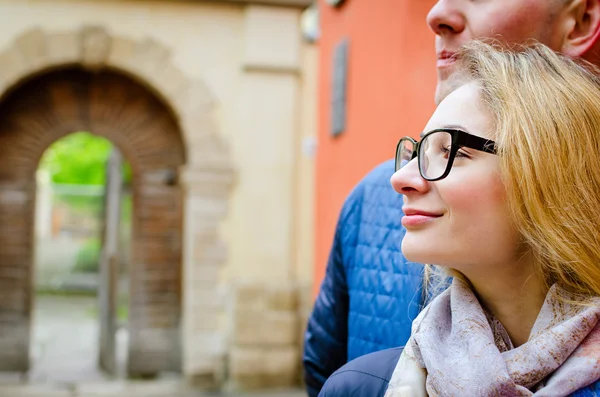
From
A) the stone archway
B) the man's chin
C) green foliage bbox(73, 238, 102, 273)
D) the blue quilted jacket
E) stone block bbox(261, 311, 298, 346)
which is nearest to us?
the man's chin

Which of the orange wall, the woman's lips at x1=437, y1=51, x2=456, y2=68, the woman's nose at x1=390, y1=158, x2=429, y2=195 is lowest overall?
the woman's nose at x1=390, y1=158, x2=429, y2=195

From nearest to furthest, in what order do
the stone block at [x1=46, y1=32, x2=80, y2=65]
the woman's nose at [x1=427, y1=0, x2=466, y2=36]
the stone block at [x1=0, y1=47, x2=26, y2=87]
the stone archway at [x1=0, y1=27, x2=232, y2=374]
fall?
the woman's nose at [x1=427, y1=0, x2=466, y2=36] → the stone block at [x1=0, y1=47, x2=26, y2=87] → the stone block at [x1=46, y1=32, x2=80, y2=65] → the stone archway at [x1=0, y1=27, x2=232, y2=374]

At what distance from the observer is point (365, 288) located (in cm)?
140

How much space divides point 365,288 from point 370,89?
7.83ft

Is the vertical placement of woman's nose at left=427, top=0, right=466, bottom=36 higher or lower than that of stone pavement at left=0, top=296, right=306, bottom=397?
higher

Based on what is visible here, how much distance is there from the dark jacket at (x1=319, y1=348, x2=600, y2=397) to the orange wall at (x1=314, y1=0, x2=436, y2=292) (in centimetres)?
170

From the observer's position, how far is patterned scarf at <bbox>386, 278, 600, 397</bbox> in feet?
2.92

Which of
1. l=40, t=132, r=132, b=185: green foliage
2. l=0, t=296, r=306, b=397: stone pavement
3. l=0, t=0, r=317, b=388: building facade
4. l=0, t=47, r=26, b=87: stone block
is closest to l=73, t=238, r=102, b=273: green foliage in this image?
l=40, t=132, r=132, b=185: green foliage

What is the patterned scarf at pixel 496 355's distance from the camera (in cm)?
89

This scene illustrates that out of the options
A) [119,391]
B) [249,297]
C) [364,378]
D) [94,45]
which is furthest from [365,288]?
[94,45]

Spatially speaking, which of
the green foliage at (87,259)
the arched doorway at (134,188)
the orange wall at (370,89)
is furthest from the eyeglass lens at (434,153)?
the green foliage at (87,259)

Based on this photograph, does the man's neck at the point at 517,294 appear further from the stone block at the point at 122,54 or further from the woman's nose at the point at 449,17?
the stone block at the point at 122,54

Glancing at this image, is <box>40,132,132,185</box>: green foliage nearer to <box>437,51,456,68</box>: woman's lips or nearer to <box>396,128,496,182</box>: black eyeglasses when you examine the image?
<box>437,51,456,68</box>: woman's lips

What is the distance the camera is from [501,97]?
3.24 ft
